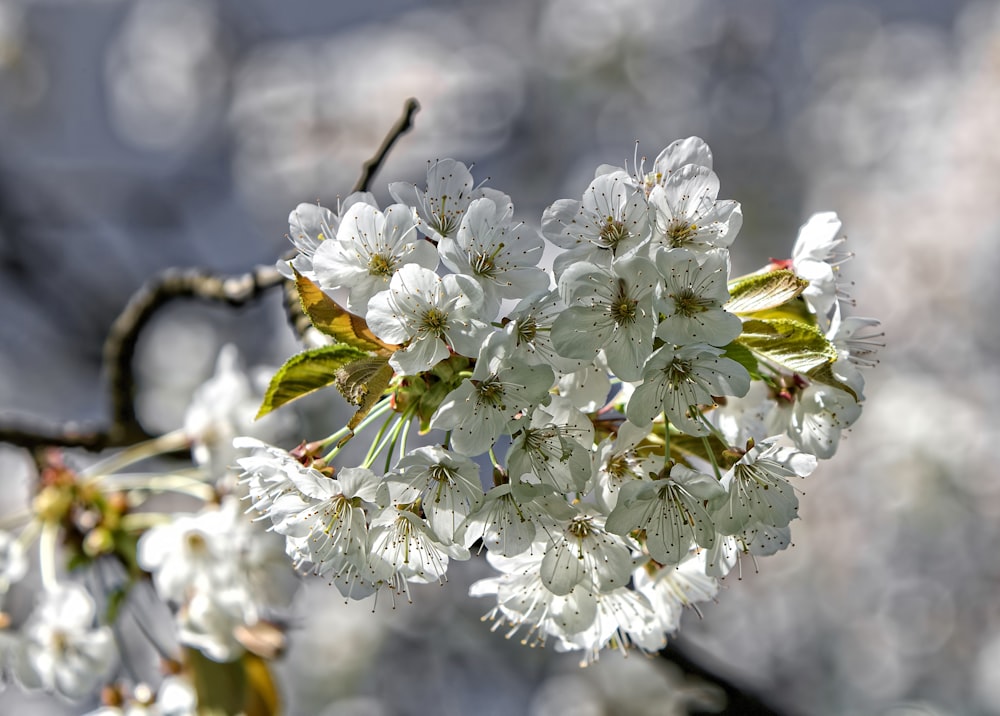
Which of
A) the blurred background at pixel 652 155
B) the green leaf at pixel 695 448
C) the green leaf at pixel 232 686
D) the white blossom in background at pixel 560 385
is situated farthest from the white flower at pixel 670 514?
the blurred background at pixel 652 155

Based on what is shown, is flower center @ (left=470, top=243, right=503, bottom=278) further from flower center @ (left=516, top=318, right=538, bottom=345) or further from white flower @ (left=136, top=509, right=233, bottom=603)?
white flower @ (left=136, top=509, right=233, bottom=603)

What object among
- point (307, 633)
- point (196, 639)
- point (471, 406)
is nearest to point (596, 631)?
point (471, 406)

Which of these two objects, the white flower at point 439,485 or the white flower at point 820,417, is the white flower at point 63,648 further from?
the white flower at point 820,417

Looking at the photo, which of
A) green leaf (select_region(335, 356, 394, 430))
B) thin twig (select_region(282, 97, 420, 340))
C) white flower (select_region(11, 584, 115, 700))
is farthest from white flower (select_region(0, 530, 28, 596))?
green leaf (select_region(335, 356, 394, 430))

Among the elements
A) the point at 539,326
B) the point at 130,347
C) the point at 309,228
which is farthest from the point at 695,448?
the point at 130,347

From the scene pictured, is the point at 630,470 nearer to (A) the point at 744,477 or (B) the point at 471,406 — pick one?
(A) the point at 744,477

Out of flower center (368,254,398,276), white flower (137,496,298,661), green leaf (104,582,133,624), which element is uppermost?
flower center (368,254,398,276)

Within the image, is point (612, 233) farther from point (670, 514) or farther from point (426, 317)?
point (670, 514)
